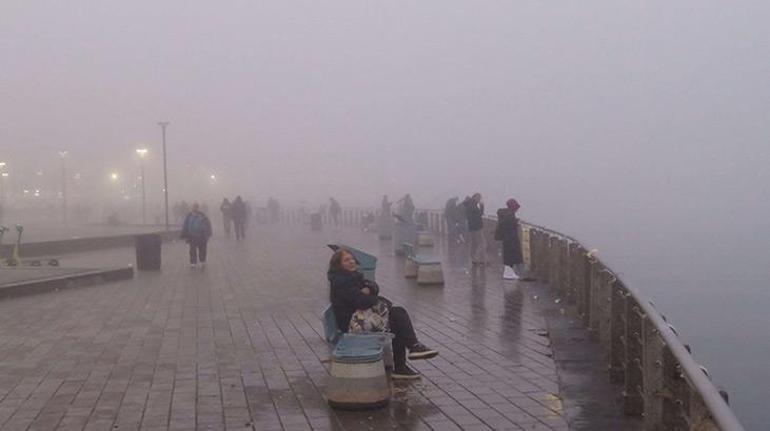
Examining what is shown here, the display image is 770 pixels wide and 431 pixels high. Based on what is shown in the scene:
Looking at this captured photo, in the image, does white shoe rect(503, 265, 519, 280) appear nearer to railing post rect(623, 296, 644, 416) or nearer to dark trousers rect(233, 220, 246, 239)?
→ railing post rect(623, 296, 644, 416)

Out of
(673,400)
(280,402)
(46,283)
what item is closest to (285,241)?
(46,283)

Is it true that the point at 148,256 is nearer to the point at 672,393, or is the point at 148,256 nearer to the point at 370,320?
the point at 370,320

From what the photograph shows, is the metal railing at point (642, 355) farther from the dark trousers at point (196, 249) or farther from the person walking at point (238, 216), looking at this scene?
the person walking at point (238, 216)

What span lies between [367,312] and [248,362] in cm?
183

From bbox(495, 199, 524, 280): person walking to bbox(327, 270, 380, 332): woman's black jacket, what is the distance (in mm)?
9537

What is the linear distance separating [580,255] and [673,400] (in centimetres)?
800

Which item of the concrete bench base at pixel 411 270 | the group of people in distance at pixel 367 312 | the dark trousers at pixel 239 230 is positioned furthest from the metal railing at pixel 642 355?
the dark trousers at pixel 239 230

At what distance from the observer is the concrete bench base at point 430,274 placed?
18123mm

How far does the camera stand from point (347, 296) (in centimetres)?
894

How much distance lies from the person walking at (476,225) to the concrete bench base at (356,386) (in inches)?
559

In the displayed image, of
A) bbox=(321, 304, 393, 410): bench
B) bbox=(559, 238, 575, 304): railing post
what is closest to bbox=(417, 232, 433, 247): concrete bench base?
bbox=(559, 238, 575, 304): railing post

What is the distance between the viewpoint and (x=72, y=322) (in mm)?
13406

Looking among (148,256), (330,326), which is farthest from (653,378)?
(148,256)

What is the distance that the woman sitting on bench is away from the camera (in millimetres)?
8883
